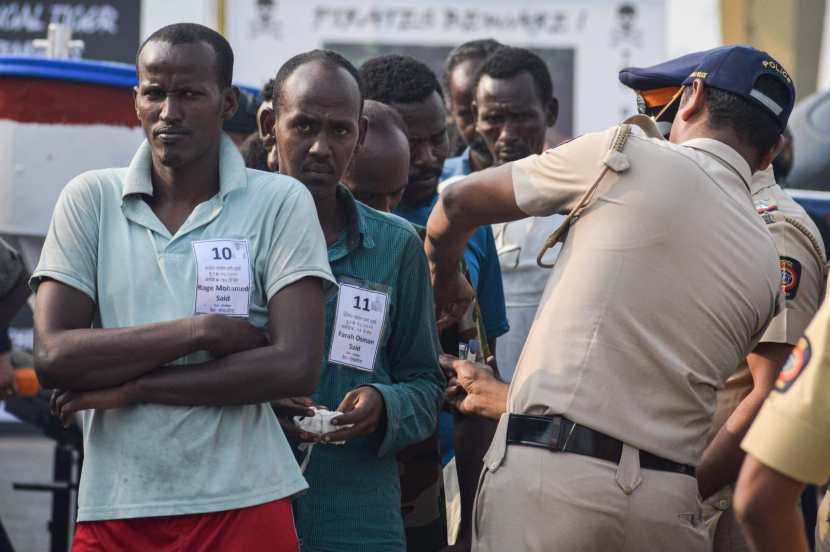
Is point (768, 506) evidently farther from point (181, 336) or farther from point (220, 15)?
point (220, 15)

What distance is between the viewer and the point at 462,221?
10.9 feet

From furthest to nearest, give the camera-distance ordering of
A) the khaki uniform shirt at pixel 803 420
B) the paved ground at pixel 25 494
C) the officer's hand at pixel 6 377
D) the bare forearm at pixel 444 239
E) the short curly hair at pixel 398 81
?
A: 1. the paved ground at pixel 25 494
2. the officer's hand at pixel 6 377
3. the short curly hair at pixel 398 81
4. the bare forearm at pixel 444 239
5. the khaki uniform shirt at pixel 803 420

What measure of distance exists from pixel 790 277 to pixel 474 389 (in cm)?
87

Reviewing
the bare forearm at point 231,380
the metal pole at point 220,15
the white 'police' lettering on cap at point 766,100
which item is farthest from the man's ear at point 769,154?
the metal pole at point 220,15

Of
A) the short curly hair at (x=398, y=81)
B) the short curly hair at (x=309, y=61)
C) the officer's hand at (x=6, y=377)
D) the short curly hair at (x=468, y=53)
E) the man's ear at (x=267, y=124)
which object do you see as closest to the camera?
the short curly hair at (x=309, y=61)

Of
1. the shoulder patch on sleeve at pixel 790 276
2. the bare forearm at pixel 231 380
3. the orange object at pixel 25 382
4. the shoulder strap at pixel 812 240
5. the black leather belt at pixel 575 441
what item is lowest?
the orange object at pixel 25 382

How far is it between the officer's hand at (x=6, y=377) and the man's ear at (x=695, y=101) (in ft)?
9.91

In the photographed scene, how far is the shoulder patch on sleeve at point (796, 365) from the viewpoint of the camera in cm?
215

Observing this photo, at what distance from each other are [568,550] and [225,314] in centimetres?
92

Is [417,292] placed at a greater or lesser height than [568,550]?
greater

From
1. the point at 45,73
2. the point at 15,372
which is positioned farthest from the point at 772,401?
the point at 45,73

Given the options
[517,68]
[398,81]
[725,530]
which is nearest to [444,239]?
[725,530]

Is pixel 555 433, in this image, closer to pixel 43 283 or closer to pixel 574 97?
pixel 43 283

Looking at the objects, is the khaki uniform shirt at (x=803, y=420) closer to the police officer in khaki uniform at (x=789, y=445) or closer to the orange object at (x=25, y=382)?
the police officer in khaki uniform at (x=789, y=445)
